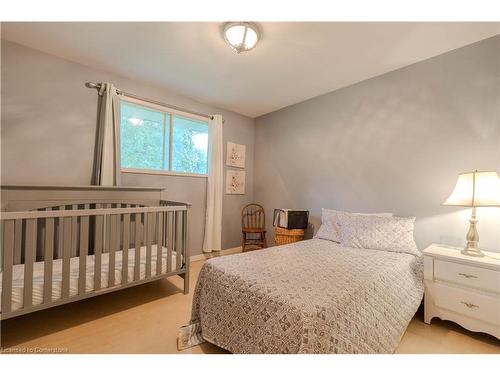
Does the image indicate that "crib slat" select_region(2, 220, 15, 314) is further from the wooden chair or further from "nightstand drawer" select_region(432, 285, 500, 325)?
"nightstand drawer" select_region(432, 285, 500, 325)

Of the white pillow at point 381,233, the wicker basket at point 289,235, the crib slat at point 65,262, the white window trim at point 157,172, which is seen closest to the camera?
the crib slat at point 65,262

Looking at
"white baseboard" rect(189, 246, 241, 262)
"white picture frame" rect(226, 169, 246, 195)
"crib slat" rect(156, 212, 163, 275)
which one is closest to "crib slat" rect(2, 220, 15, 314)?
"crib slat" rect(156, 212, 163, 275)

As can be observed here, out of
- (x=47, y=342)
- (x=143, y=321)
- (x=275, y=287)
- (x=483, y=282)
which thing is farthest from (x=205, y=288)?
(x=483, y=282)

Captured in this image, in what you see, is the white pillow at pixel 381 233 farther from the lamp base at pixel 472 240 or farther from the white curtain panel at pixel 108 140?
the white curtain panel at pixel 108 140

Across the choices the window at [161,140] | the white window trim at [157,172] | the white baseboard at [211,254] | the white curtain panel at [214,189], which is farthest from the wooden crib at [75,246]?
the white baseboard at [211,254]

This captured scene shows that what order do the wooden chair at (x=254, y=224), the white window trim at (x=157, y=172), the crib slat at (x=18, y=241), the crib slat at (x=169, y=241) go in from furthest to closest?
the wooden chair at (x=254, y=224), the white window trim at (x=157, y=172), the crib slat at (x=169, y=241), the crib slat at (x=18, y=241)

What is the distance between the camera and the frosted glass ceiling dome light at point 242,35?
5.44 ft

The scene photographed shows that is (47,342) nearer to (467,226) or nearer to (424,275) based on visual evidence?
(424,275)

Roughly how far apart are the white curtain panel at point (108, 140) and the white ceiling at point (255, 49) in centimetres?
31

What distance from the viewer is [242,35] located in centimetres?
171

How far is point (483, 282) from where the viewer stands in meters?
1.50

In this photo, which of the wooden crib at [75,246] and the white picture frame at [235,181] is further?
the white picture frame at [235,181]

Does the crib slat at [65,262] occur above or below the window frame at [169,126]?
below

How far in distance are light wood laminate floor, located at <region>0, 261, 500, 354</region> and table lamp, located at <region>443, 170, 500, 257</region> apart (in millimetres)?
635
